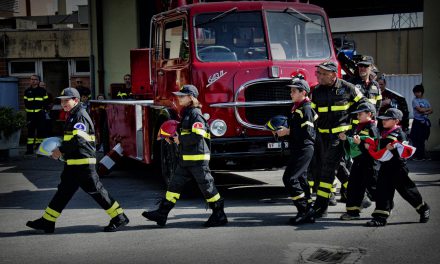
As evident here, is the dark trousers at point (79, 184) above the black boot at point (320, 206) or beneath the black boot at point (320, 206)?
above

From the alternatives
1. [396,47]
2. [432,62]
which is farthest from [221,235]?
[396,47]

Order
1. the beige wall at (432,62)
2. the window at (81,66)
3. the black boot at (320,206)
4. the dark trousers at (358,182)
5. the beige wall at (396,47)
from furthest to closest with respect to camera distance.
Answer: the beige wall at (396,47), the window at (81,66), the beige wall at (432,62), the black boot at (320,206), the dark trousers at (358,182)

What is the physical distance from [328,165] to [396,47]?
1190 inches

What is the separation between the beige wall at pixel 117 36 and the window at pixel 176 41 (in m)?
8.80

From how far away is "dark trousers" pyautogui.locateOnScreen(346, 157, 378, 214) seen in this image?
7.95 metres

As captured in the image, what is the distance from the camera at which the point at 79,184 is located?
25.3 feet

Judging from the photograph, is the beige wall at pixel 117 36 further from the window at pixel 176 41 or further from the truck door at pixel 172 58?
the window at pixel 176 41

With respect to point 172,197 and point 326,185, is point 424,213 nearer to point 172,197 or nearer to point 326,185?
point 326,185

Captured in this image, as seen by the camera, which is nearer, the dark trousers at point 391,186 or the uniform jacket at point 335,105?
the dark trousers at point 391,186

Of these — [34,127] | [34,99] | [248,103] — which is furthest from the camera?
[34,99]

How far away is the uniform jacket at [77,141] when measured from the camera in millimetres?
7617

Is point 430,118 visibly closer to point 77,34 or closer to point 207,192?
point 207,192

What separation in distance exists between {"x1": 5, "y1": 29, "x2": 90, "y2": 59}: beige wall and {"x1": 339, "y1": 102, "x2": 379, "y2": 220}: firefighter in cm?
1681

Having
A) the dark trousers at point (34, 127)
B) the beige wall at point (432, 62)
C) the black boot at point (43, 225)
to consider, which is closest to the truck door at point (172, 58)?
the black boot at point (43, 225)
